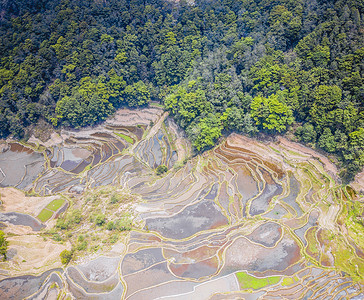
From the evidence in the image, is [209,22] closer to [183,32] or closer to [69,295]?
[183,32]

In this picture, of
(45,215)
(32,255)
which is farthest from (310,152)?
(32,255)

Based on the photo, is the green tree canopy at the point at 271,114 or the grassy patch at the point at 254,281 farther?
the green tree canopy at the point at 271,114

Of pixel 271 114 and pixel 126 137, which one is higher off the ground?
pixel 271 114

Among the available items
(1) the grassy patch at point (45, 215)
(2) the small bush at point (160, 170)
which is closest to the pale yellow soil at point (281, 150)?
(2) the small bush at point (160, 170)

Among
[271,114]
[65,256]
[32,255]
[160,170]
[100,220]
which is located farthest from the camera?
[160,170]

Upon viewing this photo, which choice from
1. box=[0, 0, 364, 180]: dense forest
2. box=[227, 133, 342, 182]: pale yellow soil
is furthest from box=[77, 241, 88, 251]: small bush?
box=[227, 133, 342, 182]: pale yellow soil

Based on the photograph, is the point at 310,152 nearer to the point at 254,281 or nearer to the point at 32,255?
the point at 254,281

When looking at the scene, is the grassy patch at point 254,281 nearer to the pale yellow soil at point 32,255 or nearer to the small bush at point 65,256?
the small bush at point 65,256
